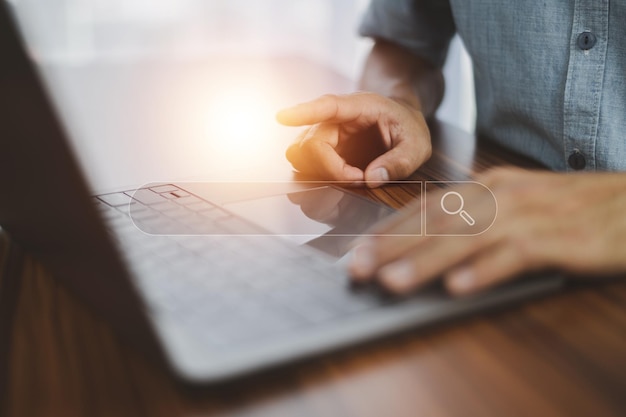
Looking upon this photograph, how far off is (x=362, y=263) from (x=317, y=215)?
11 cm

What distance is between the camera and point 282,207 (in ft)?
1.47

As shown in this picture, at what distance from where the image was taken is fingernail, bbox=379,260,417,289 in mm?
310

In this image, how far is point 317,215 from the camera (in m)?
0.43

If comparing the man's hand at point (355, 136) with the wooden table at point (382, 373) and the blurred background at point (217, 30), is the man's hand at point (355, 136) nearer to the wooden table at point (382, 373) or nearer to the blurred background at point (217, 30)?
the wooden table at point (382, 373)

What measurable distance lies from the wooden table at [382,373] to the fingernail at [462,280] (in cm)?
2

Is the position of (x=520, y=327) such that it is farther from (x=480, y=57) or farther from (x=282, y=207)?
(x=480, y=57)

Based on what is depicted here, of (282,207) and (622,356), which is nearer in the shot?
(622,356)

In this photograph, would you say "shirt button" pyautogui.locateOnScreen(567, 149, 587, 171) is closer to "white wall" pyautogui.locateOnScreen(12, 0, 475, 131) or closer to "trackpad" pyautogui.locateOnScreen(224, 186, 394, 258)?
"trackpad" pyautogui.locateOnScreen(224, 186, 394, 258)

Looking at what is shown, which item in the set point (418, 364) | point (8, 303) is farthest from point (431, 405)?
point (8, 303)

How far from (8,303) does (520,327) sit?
0.29 meters

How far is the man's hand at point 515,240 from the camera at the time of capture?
32cm

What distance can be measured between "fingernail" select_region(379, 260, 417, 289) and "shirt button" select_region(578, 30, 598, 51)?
413mm

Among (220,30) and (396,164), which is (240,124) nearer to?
(396,164)

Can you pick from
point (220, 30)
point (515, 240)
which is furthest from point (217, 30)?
point (515, 240)
